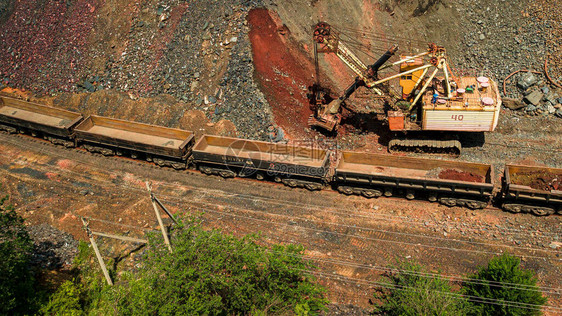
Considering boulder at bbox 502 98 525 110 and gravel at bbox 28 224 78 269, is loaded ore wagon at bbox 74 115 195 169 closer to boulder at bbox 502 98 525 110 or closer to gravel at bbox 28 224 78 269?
gravel at bbox 28 224 78 269

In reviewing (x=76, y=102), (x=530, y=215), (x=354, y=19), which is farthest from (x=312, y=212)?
(x=76, y=102)

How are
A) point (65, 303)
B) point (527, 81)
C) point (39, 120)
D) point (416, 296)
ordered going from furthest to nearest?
Result: point (39, 120) < point (527, 81) < point (65, 303) < point (416, 296)

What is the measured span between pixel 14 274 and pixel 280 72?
673 inches

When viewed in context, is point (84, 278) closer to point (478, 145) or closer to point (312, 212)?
point (312, 212)

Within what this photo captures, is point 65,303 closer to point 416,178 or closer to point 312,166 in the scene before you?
point 312,166

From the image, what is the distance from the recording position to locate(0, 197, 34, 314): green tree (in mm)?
13961

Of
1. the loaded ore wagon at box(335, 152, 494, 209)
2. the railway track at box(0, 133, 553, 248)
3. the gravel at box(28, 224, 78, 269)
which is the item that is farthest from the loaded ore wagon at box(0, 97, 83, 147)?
the loaded ore wagon at box(335, 152, 494, 209)

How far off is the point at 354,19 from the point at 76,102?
20395 mm

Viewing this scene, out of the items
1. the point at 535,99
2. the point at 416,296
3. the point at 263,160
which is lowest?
the point at 416,296

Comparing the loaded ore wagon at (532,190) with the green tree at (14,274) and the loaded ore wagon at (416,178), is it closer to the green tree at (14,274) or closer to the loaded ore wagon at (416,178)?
the loaded ore wagon at (416,178)

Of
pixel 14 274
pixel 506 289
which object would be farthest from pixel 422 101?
pixel 14 274

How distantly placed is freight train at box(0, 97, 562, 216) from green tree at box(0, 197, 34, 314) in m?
8.45

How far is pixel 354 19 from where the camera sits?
2750 centimetres

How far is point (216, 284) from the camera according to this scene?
47.4ft
